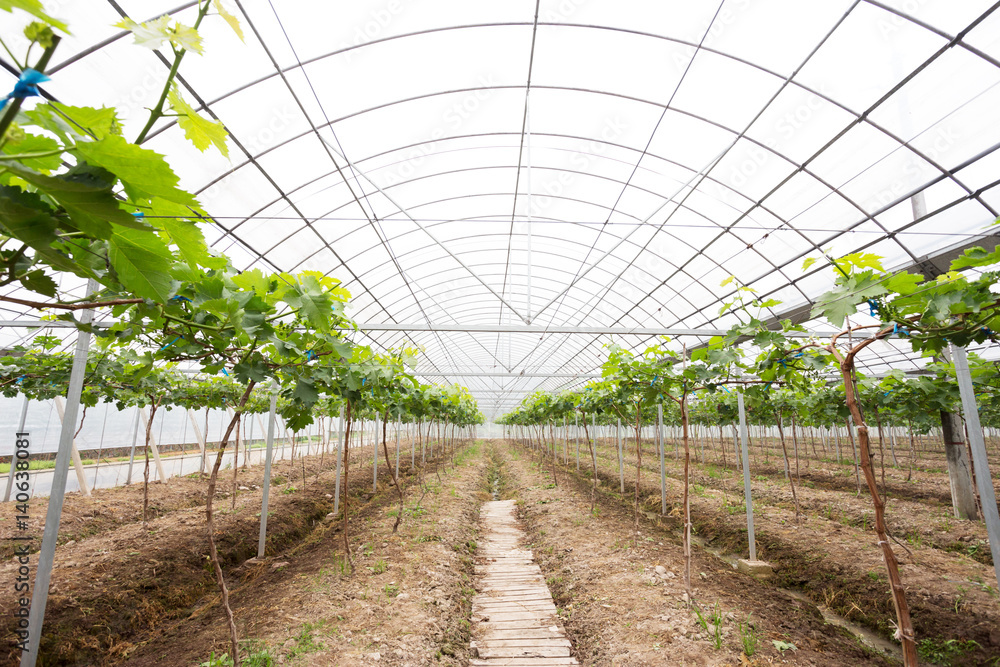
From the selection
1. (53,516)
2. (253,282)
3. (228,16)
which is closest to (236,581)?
(53,516)

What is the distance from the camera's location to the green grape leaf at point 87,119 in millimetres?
950

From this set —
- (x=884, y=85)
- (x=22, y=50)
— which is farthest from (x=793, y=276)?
(x=22, y=50)

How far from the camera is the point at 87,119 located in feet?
3.19

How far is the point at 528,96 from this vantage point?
8.99 metres

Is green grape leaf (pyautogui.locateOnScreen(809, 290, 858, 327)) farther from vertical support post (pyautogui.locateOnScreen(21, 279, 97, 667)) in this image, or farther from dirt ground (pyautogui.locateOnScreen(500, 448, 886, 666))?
vertical support post (pyautogui.locateOnScreen(21, 279, 97, 667))

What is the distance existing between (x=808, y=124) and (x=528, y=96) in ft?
16.4

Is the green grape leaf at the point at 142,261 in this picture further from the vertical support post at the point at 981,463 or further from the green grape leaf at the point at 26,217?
the vertical support post at the point at 981,463

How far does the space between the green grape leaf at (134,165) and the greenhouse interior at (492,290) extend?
0.01 metres

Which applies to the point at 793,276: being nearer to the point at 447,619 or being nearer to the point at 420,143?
the point at 420,143

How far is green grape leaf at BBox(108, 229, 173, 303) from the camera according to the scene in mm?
1064
